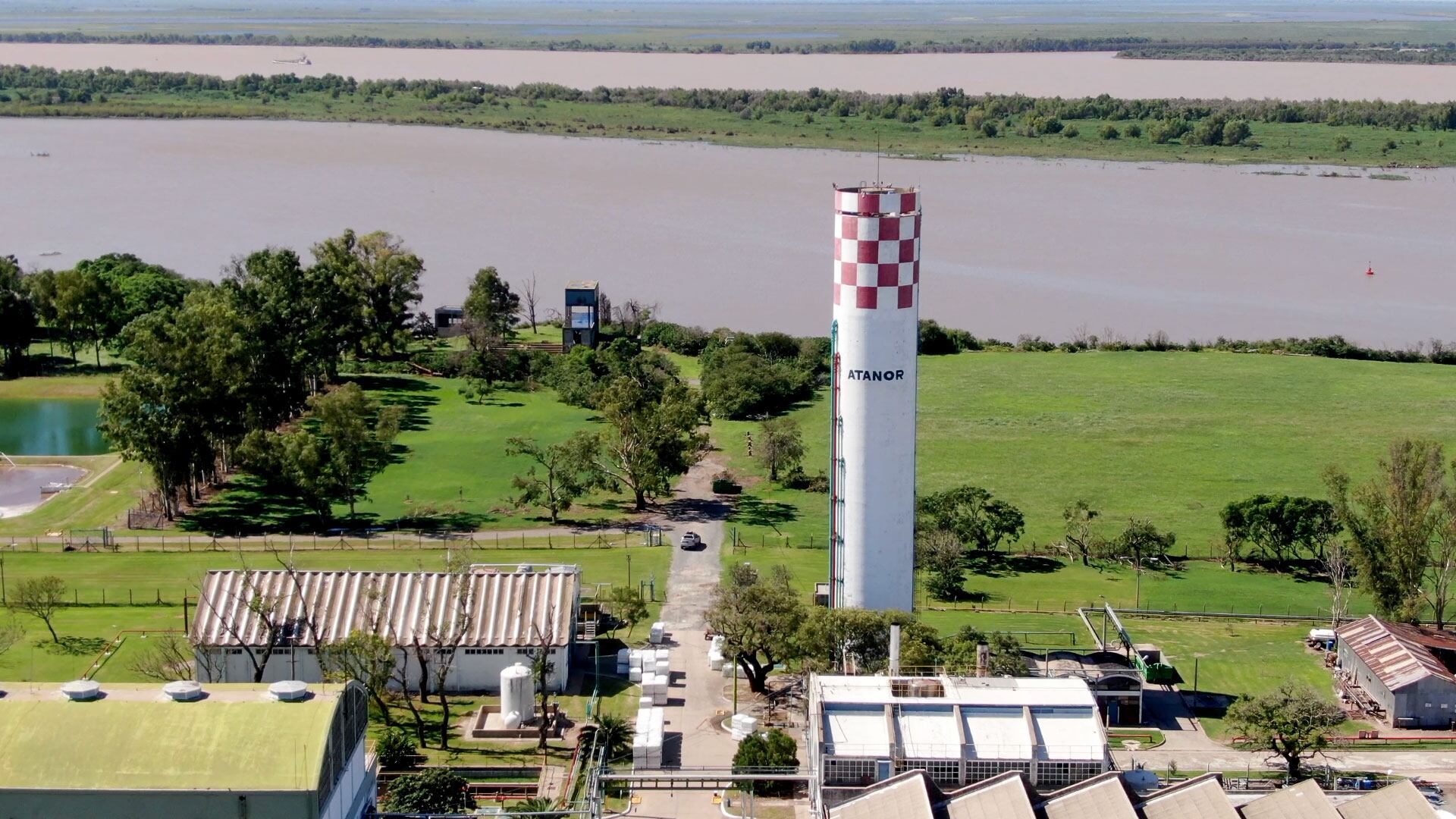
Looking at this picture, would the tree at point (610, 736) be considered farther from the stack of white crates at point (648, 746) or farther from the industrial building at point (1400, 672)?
the industrial building at point (1400, 672)

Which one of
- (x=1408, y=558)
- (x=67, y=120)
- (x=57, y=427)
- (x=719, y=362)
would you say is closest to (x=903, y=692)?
(x=1408, y=558)

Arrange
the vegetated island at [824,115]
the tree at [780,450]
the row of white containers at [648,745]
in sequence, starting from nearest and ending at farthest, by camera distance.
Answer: the row of white containers at [648,745], the tree at [780,450], the vegetated island at [824,115]

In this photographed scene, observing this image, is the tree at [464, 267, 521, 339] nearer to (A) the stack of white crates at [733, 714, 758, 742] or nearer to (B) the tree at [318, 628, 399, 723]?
(B) the tree at [318, 628, 399, 723]

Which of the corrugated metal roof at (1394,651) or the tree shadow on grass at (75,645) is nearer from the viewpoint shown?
the corrugated metal roof at (1394,651)

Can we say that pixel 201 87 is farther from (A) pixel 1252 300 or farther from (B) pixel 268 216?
(A) pixel 1252 300

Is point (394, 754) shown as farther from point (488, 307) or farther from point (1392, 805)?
point (488, 307)

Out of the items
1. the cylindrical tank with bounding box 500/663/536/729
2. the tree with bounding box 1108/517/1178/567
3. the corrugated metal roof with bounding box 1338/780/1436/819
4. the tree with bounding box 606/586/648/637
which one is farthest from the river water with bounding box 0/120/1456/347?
the corrugated metal roof with bounding box 1338/780/1436/819

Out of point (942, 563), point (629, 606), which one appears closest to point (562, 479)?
point (629, 606)

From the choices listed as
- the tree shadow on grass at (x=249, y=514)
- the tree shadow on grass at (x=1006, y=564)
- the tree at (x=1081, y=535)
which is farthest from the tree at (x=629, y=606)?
the tree at (x=1081, y=535)
